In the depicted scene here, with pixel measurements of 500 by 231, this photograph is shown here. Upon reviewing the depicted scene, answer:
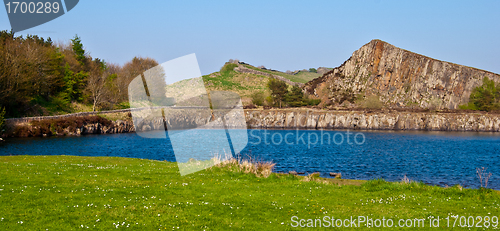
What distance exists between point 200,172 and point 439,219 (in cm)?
1239

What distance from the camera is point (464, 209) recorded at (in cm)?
1223

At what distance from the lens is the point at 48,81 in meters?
72.3

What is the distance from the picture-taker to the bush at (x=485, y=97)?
110m

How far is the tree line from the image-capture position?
5603cm

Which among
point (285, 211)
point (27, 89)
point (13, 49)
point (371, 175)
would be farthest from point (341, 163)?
point (13, 49)

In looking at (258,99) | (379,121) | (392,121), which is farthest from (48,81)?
(392,121)

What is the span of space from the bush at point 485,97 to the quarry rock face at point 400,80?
1937 millimetres

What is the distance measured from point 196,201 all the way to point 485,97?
5070 inches

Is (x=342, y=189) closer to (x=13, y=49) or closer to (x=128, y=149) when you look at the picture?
(x=128, y=149)

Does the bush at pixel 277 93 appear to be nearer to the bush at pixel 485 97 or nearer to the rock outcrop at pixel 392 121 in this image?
the rock outcrop at pixel 392 121

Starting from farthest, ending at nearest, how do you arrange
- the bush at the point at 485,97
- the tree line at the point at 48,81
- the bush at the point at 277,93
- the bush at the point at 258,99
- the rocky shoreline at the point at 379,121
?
the bush at the point at 258,99 < the bush at the point at 277,93 < the bush at the point at 485,97 < the rocky shoreline at the point at 379,121 < the tree line at the point at 48,81

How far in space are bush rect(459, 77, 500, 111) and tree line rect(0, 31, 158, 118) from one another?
113 m

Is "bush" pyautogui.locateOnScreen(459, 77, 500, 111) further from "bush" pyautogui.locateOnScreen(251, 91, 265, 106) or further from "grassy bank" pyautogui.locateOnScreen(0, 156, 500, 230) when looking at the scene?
"grassy bank" pyautogui.locateOnScreen(0, 156, 500, 230)

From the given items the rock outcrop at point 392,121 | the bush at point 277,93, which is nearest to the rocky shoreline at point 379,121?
the rock outcrop at point 392,121
